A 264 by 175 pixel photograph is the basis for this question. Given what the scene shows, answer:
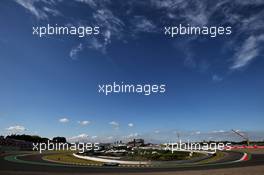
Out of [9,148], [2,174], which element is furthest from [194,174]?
[9,148]

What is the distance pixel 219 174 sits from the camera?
31469 millimetres

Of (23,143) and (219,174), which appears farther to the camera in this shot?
(23,143)

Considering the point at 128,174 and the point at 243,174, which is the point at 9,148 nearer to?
the point at 128,174

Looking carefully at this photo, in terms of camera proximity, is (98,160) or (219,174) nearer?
(219,174)

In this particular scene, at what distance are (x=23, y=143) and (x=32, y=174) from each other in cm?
12184

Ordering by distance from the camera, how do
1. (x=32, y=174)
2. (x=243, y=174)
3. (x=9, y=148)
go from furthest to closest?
(x=9, y=148) < (x=32, y=174) < (x=243, y=174)

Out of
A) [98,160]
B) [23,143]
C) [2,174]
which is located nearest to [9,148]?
[23,143]

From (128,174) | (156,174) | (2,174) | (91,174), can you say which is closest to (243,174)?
(156,174)

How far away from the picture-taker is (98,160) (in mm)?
62156

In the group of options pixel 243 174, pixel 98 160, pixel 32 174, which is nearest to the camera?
pixel 243 174

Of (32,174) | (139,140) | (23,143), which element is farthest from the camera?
(139,140)

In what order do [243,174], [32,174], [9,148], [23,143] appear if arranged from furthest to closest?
[23,143], [9,148], [32,174], [243,174]

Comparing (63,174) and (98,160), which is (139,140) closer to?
(98,160)

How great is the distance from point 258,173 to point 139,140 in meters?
141
